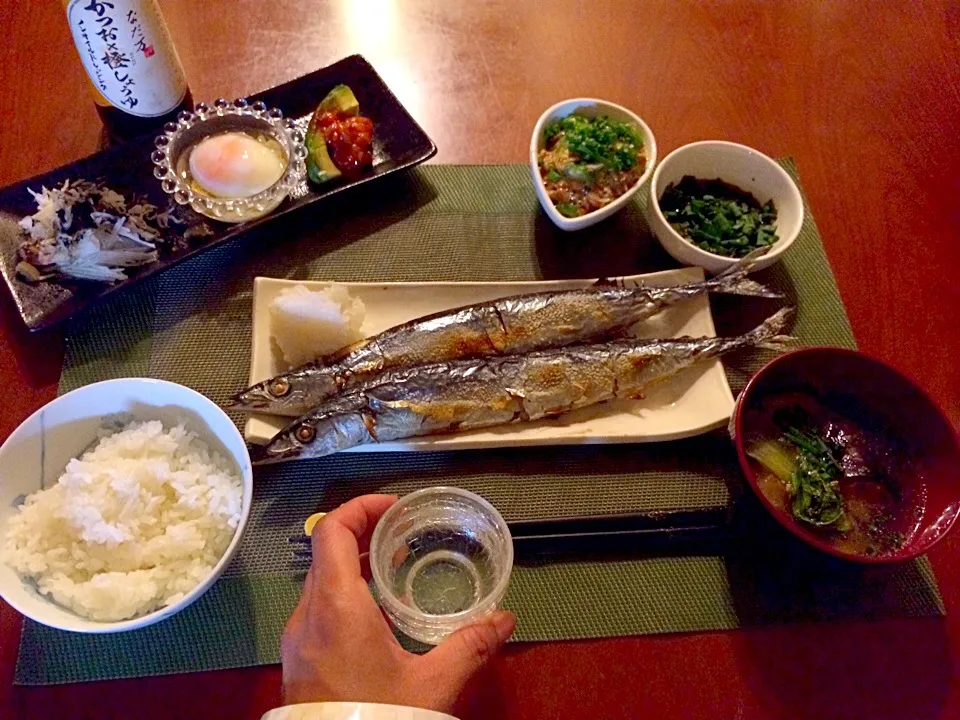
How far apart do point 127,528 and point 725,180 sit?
1.55 m

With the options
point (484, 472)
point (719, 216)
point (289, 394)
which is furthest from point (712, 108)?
point (289, 394)

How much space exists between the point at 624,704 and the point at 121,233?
146 centimetres

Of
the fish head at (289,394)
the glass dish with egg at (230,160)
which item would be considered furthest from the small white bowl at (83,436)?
the glass dish with egg at (230,160)

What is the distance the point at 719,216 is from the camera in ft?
5.44

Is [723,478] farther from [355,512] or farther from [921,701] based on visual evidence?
[355,512]

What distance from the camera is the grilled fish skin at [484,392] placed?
135 centimetres

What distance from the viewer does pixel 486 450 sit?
1.44 m

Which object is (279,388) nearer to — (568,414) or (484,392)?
(484,392)

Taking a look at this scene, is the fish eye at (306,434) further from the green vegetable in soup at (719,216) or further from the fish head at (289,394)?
the green vegetable in soup at (719,216)

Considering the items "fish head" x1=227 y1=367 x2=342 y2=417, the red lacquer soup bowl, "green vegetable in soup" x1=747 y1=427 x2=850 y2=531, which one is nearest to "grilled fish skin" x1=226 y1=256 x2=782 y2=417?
"fish head" x1=227 y1=367 x2=342 y2=417

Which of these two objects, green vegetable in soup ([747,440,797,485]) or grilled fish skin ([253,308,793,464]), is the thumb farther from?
green vegetable in soup ([747,440,797,485])

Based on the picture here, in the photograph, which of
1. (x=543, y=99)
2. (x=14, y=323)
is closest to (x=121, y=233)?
(x=14, y=323)

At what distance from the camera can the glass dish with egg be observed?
1656 millimetres

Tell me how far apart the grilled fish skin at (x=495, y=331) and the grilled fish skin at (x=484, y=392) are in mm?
50
